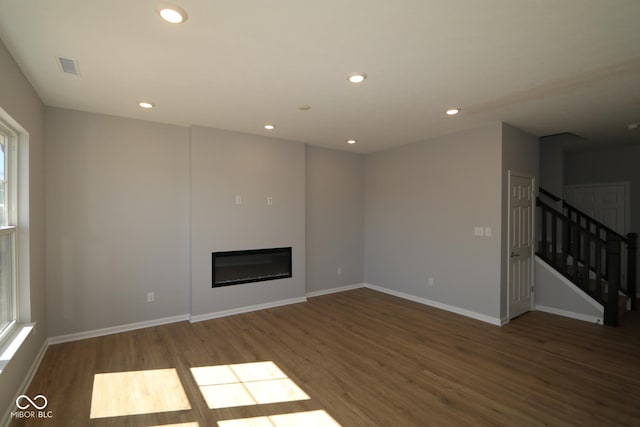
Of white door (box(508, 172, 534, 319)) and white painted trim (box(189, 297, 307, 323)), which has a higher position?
white door (box(508, 172, 534, 319))

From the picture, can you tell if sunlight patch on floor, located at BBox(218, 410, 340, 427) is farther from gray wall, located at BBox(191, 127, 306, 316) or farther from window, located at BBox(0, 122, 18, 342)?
gray wall, located at BBox(191, 127, 306, 316)

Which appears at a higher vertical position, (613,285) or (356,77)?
(356,77)

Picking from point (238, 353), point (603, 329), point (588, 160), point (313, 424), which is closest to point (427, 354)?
point (313, 424)

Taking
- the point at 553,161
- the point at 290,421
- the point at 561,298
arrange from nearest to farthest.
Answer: the point at 290,421 → the point at 561,298 → the point at 553,161

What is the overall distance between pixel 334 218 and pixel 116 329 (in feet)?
11.8

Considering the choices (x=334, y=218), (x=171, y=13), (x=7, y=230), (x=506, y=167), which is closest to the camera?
(x=171, y=13)

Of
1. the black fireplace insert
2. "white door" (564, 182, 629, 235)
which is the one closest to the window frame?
the black fireplace insert

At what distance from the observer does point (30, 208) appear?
2688 mm

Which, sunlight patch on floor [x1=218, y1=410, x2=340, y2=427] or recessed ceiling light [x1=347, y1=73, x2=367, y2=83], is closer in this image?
sunlight patch on floor [x1=218, y1=410, x2=340, y2=427]

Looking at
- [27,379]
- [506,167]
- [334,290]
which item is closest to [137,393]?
[27,379]

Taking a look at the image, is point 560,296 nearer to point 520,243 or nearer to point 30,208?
point 520,243

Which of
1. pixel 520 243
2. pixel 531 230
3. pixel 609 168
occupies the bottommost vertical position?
pixel 520 243

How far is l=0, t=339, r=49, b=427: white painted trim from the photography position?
2.05 m

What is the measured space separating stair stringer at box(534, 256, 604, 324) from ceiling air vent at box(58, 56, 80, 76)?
586 cm
